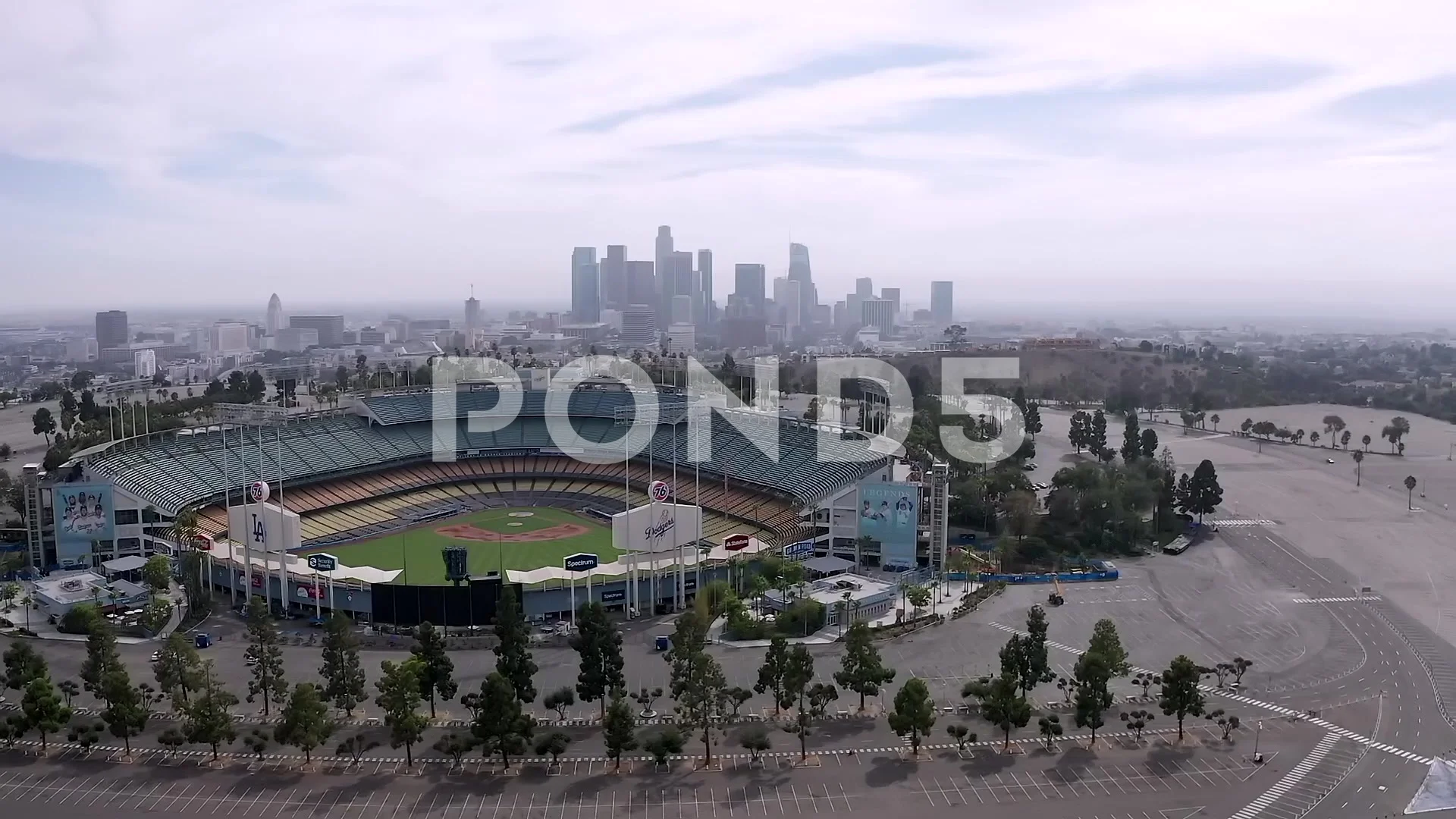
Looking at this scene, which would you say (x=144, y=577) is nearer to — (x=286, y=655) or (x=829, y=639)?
(x=286, y=655)

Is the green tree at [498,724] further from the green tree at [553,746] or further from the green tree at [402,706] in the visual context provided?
the green tree at [402,706]

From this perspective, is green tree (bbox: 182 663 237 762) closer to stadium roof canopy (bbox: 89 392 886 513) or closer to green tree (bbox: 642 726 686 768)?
green tree (bbox: 642 726 686 768)

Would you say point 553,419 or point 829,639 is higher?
point 553,419

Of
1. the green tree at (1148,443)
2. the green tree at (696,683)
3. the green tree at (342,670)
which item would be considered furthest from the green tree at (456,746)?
the green tree at (1148,443)

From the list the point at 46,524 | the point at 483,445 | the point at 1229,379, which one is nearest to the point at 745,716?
the point at 46,524

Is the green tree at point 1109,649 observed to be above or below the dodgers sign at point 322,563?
below
